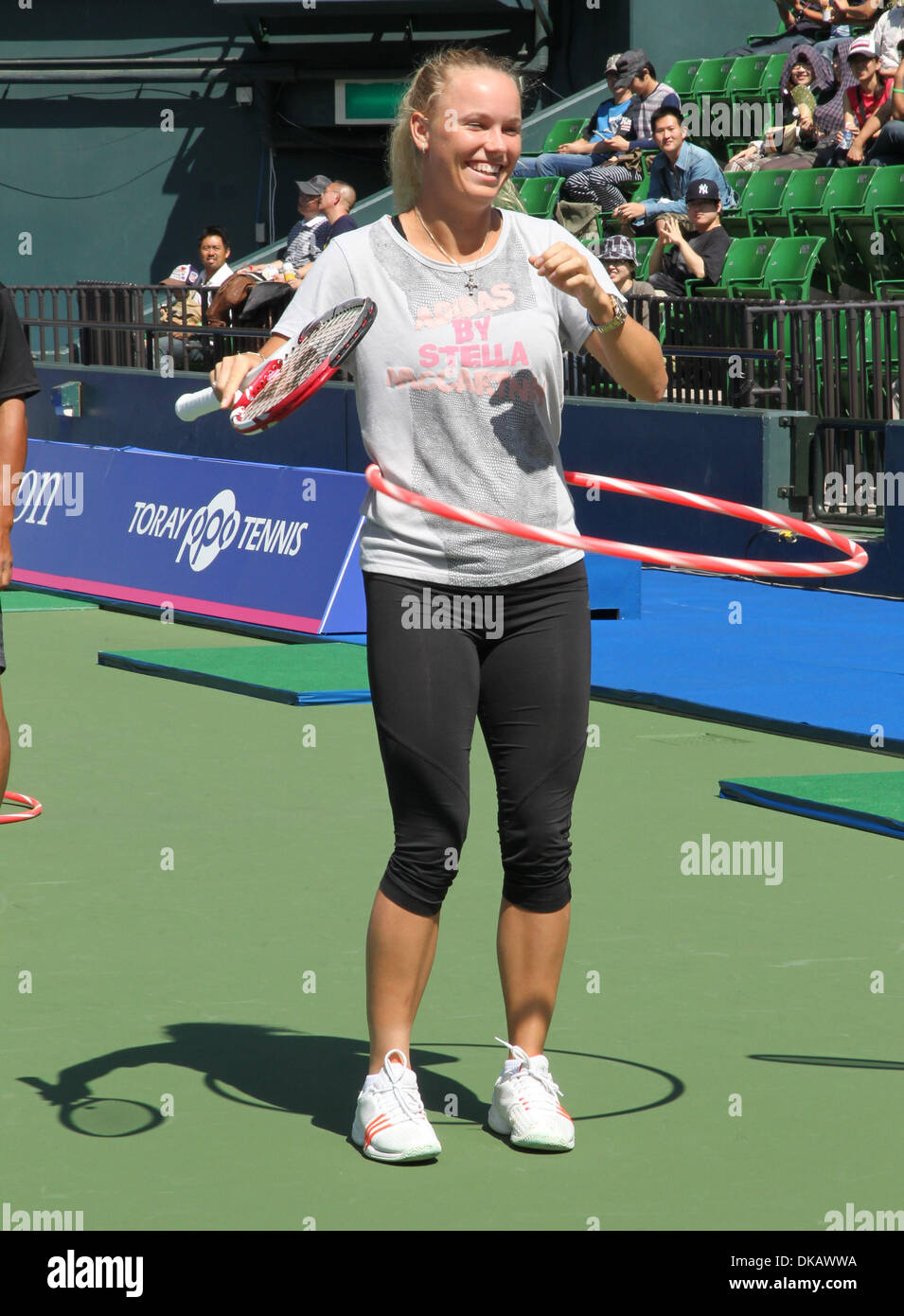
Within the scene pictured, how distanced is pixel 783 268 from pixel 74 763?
34.2 feet

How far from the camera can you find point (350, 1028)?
5.11 meters

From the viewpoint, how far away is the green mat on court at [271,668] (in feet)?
32.8

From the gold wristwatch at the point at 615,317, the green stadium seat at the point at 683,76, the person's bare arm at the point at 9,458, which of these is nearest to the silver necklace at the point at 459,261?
the gold wristwatch at the point at 615,317

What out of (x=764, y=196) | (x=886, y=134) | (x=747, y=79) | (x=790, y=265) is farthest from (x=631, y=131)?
(x=790, y=265)

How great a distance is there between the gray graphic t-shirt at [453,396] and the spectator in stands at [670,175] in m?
14.8

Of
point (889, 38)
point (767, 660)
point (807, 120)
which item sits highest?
point (889, 38)

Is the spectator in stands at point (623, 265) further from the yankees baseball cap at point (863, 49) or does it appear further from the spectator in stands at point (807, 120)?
the spectator in stands at point (807, 120)

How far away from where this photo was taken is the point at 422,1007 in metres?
5.25

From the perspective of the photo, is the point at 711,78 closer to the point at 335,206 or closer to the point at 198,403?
the point at 335,206

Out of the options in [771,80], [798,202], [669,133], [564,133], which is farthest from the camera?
[564,133]

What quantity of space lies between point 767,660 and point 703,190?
7250 mm

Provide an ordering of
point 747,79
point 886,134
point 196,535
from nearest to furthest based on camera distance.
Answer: point 196,535 < point 886,134 < point 747,79

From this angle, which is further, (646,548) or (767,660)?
(767,660)
